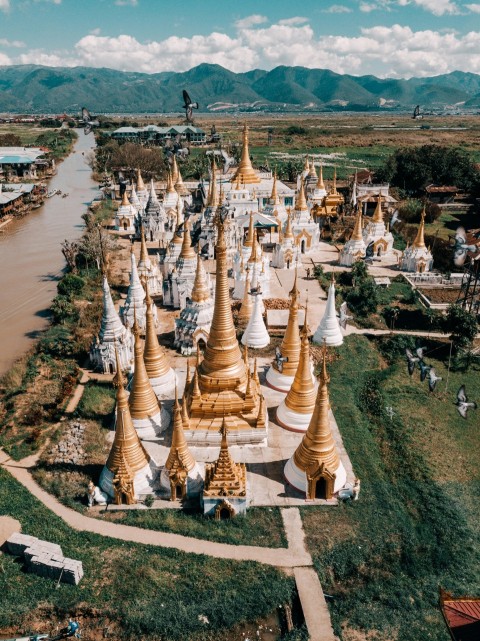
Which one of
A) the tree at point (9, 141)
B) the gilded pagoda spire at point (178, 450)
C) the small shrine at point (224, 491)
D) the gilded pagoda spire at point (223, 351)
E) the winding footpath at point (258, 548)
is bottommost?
the winding footpath at point (258, 548)

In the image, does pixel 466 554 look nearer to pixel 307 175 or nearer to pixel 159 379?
pixel 159 379

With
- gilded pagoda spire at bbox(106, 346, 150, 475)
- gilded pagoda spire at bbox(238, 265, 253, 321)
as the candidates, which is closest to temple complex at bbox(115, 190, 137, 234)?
gilded pagoda spire at bbox(238, 265, 253, 321)

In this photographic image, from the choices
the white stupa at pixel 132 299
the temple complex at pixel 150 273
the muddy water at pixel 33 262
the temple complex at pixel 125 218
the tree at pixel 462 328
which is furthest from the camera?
the temple complex at pixel 125 218

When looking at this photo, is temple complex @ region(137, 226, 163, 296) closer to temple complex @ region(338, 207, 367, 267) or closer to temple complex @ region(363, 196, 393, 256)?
temple complex @ region(338, 207, 367, 267)

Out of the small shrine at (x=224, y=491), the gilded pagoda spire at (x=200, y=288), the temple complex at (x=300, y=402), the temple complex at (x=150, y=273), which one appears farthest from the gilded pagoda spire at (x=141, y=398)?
the temple complex at (x=150, y=273)

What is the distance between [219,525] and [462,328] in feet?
58.6

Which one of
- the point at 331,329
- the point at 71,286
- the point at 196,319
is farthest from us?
the point at 71,286

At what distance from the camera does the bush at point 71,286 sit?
34.8m

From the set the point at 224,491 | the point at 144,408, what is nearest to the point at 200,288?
the point at 144,408

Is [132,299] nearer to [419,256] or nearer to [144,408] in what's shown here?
Answer: [144,408]

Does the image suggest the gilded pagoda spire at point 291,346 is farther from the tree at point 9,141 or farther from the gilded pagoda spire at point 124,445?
the tree at point 9,141

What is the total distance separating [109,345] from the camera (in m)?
25.4

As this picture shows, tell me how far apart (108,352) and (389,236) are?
29680 millimetres

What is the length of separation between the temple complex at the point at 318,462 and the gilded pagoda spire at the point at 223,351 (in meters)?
3.88
